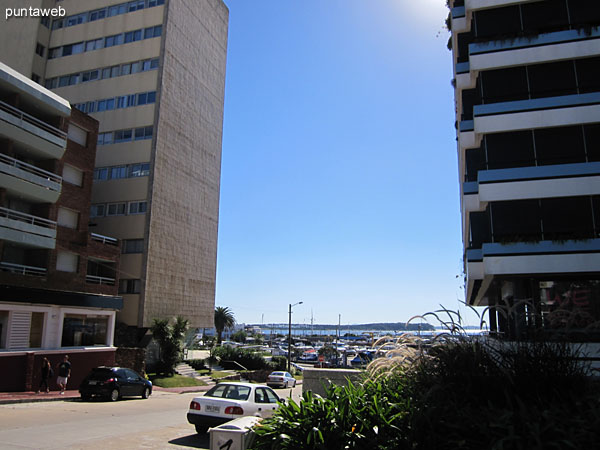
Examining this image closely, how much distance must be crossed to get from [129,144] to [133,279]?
11.5 m

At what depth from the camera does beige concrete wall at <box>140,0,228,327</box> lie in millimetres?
40750

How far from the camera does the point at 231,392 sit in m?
14.2

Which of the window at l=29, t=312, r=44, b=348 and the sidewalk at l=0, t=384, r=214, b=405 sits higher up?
the window at l=29, t=312, r=44, b=348

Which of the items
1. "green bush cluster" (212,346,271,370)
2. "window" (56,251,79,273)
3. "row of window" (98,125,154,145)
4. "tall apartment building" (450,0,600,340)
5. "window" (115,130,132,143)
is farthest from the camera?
"green bush cluster" (212,346,271,370)

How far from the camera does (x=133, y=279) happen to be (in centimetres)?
3878

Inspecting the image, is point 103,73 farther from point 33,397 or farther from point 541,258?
point 541,258

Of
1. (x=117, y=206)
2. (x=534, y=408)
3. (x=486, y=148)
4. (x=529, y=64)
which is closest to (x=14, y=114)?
(x=117, y=206)

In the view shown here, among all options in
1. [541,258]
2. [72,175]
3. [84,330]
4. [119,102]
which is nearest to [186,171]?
[119,102]

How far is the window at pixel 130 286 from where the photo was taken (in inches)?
1517

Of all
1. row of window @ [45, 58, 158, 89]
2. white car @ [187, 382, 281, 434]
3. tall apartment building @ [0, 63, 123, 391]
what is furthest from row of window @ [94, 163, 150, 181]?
white car @ [187, 382, 281, 434]

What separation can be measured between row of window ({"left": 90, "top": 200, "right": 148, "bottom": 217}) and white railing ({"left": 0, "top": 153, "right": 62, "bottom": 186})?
10.9 metres

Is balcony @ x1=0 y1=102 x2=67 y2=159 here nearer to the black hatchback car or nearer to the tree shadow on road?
the black hatchback car

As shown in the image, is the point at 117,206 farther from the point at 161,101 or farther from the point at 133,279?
the point at 161,101

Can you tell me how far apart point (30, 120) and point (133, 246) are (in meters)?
14.1
